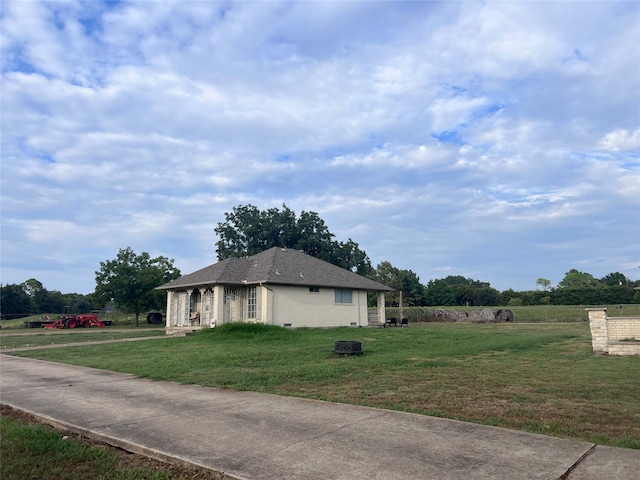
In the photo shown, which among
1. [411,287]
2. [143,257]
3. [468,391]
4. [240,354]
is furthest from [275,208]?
[468,391]

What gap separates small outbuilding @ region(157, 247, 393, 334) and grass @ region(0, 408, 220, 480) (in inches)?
758

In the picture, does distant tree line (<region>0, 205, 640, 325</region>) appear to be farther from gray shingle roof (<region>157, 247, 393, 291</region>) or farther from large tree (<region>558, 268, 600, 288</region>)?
large tree (<region>558, 268, 600, 288</region>)

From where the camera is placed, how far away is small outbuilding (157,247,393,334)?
25750 millimetres

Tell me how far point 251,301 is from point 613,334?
17.5 m

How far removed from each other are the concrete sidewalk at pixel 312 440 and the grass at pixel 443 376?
745mm

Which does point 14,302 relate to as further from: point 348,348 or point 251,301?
point 348,348

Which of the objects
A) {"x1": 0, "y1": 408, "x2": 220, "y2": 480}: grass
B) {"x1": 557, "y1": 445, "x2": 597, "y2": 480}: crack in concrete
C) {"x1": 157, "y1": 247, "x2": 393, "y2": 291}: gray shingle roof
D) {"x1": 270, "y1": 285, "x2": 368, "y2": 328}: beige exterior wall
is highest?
{"x1": 157, "y1": 247, "x2": 393, "y2": 291}: gray shingle roof

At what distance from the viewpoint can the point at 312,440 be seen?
208 inches

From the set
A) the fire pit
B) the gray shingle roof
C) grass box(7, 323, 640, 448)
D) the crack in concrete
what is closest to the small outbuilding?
the gray shingle roof

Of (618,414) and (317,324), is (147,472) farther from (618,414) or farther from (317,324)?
(317,324)

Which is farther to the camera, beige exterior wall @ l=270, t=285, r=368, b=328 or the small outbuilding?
beige exterior wall @ l=270, t=285, r=368, b=328

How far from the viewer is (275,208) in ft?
179

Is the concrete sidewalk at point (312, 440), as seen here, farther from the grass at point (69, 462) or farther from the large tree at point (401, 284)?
the large tree at point (401, 284)

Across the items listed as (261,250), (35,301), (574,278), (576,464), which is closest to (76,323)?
(261,250)
